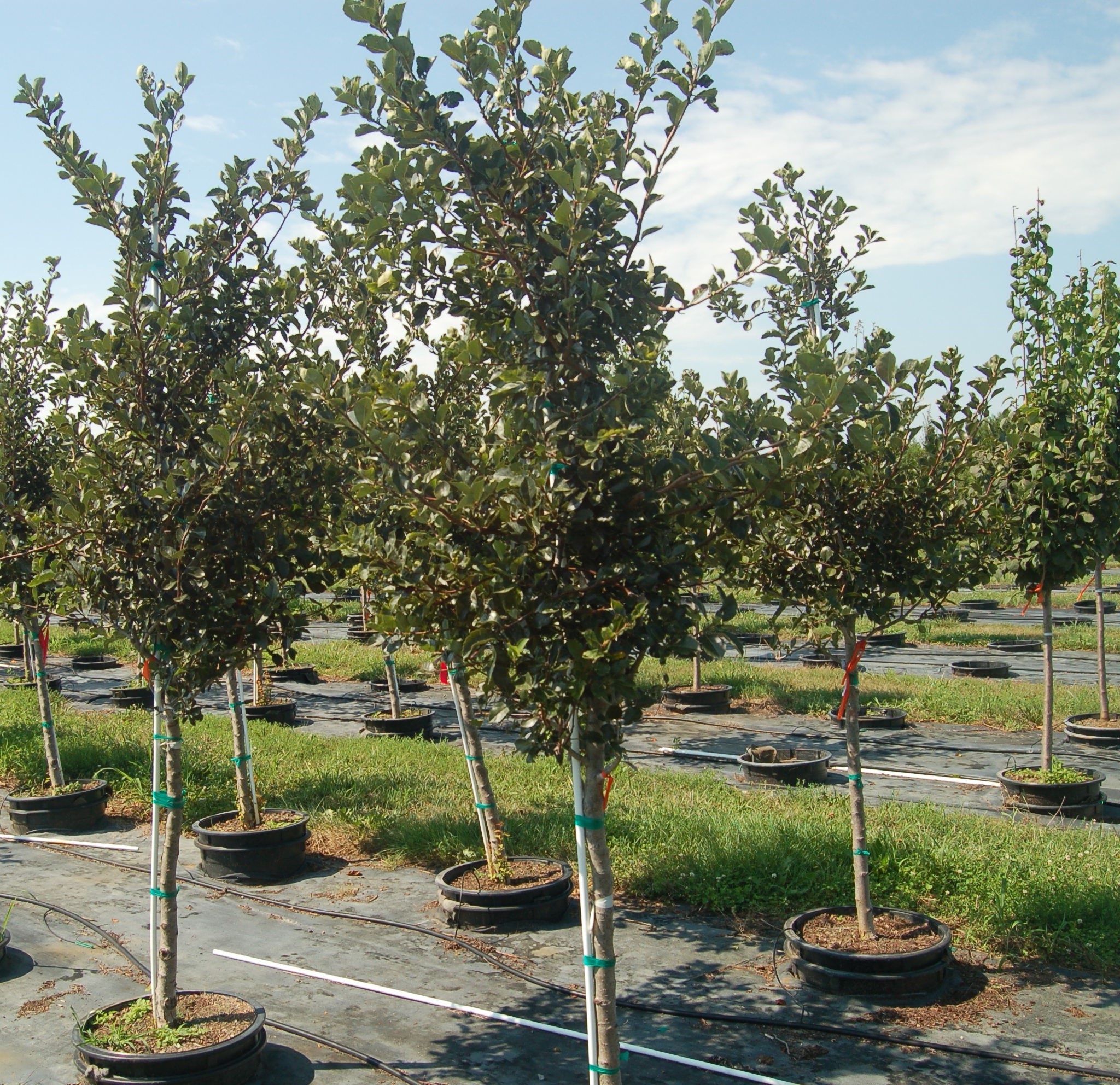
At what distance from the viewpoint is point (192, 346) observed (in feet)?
16.4

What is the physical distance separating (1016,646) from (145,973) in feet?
53.8

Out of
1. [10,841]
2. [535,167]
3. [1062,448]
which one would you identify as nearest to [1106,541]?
[1062,448]

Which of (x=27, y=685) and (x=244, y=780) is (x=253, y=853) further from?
(x=27, y=685)

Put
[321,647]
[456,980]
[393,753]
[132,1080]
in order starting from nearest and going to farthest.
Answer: [132,1080] → [456,980] → [393,753] → [321,647]

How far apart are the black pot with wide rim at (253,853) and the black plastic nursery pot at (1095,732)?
7.87 metres

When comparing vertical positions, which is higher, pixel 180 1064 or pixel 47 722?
pixel 47 722

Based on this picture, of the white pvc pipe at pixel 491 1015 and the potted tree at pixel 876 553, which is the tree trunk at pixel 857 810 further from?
the white pvc pipe at pixel 491 1015

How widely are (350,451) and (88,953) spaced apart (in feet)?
12.4

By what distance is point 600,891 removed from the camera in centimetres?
383

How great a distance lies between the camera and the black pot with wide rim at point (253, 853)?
24.3 ft

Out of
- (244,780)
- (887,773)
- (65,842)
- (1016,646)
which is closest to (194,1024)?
(244,780)

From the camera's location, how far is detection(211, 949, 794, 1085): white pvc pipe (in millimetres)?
4508

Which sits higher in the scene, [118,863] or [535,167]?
[535,167]

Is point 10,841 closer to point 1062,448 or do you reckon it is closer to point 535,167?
point 535,167
